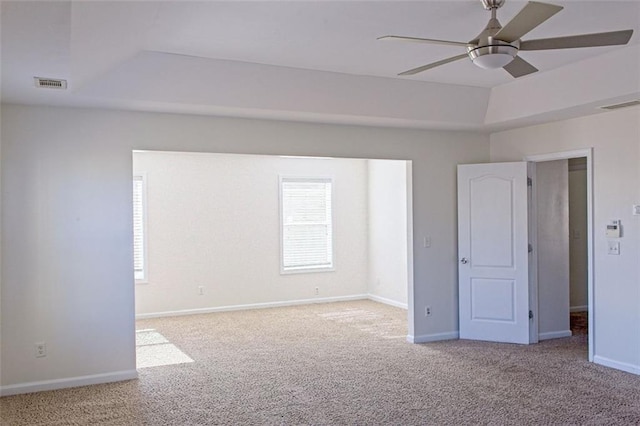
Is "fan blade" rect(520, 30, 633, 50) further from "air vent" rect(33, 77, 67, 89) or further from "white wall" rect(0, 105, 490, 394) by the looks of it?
"air vent" rect(33, 77, 67, 89)

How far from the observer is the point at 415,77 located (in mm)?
4871

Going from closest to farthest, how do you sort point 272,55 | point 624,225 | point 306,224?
point 272,55 < point 624,225 < point 306,224

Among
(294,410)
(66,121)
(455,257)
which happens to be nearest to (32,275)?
(66,121)

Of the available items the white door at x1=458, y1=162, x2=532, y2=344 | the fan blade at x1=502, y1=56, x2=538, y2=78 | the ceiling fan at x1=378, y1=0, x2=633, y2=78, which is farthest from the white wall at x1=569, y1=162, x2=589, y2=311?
the ceiling fan at x1=378, y1=0, x2=633, y2=78

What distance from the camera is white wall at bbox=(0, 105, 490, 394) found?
4.40 meters

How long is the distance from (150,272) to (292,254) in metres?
2.23

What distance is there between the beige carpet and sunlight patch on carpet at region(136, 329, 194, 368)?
0.08m

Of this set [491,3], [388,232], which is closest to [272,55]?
[491,3]

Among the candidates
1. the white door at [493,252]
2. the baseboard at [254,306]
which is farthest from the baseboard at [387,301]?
the white door at [493,252]

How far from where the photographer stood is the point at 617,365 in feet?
16.0

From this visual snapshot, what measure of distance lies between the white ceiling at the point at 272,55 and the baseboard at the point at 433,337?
94.1 inches

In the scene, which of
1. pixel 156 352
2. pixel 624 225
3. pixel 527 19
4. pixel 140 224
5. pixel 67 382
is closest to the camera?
pixel 527 19

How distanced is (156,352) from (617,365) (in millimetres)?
4588

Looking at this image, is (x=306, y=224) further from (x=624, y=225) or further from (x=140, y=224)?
(x=624, y=225)
